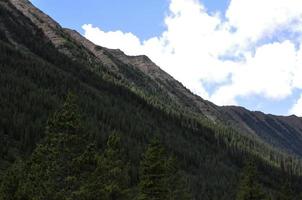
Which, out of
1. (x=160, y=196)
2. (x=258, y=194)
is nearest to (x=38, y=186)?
(x=160, y=196)

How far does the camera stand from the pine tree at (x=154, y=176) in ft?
144

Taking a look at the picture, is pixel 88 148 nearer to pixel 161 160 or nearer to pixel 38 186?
pixel 38 186

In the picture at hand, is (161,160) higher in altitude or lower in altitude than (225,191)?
higher

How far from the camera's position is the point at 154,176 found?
4434 cm

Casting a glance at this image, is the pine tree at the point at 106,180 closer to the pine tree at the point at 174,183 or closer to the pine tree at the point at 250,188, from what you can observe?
the pine tree at the point at 174,183

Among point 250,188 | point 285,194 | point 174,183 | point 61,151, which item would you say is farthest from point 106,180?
point 285,194

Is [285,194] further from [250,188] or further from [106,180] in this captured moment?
[106,180]

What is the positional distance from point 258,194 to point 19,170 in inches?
1040

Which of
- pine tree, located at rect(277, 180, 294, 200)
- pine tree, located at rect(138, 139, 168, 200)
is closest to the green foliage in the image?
pine tree, located at rect(138, 139, 168, 200)

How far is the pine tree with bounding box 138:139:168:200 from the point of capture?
43969mm

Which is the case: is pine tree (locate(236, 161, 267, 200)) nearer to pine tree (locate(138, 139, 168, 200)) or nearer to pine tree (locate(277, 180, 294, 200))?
pine tree (locate(277, 180, 294, 200))

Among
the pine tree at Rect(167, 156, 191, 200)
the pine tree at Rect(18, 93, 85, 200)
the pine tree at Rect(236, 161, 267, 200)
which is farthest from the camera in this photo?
the pine tree at Rect(167, 156, 191, 200)

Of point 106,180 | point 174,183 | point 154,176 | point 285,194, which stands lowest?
point 174,183

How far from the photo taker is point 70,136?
30141 millimetres
